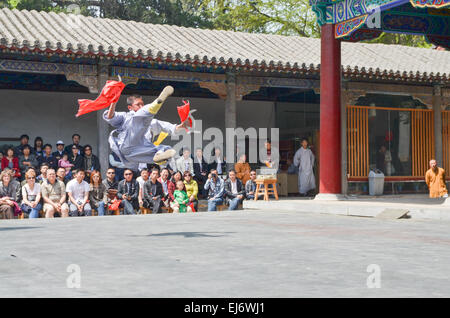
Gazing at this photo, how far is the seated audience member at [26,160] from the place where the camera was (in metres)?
14.4

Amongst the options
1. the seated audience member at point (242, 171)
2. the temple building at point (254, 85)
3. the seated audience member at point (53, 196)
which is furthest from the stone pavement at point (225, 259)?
the seated audience member at point (242, 171)

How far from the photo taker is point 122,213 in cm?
1363

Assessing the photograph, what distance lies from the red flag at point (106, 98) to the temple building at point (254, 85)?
2.35ft

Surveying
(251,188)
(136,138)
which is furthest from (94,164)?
(251,188)

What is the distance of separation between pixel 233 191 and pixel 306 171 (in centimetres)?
401

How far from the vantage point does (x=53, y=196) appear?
1291cm

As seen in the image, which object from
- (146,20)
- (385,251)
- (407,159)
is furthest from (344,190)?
(146,20)

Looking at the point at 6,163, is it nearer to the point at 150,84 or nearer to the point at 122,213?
the point at 122,213

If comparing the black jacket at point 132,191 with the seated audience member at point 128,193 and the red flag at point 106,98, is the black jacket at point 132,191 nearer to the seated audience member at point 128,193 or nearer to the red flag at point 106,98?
the seated audience member at point 128,193

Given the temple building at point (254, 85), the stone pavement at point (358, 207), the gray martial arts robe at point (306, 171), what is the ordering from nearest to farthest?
the stone pavement at point (358, 207), the temple building at point (254, 85), the gray martial arts robe at point (306, 171)

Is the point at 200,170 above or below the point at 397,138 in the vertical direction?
below

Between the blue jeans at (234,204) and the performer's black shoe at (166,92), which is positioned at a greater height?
the performer's black shoe at (166,92)

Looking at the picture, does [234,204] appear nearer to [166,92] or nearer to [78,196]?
[78,196]

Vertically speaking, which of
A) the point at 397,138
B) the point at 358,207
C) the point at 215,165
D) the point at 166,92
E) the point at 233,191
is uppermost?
the point at 166,92
